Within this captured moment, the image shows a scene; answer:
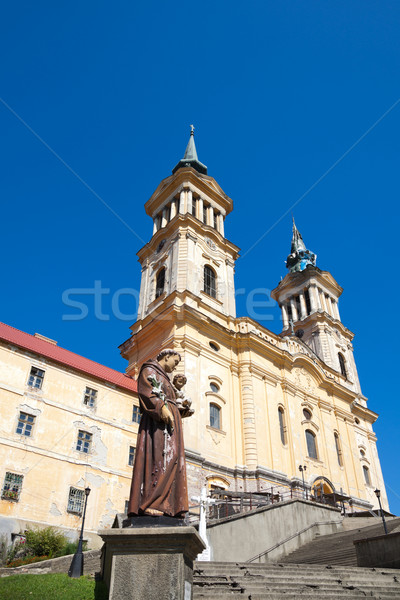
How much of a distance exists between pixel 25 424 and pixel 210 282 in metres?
16.8

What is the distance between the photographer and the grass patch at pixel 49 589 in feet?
22.5

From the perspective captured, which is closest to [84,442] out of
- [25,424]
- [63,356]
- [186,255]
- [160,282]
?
[25,424]

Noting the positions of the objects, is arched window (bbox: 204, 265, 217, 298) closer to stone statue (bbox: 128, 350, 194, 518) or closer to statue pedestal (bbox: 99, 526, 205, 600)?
stone statue (bbox: 128, 350, 194, 518)

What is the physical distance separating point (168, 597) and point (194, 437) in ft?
63.9

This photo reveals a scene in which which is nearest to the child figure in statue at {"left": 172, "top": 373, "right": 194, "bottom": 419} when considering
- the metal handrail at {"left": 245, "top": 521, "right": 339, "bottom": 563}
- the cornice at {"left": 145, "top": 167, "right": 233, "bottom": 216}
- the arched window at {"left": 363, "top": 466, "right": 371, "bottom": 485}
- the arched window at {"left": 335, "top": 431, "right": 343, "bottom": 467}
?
the metal handrail at {"left": 245, "top": 521, "right": 339, "bottom": 563}

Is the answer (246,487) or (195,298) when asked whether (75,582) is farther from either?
(195,298)

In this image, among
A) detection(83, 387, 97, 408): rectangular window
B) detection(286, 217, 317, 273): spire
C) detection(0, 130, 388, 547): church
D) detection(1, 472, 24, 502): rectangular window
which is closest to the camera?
detection(1, 472, 24, 502): rectangular window

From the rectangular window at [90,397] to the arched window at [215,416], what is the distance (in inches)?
266

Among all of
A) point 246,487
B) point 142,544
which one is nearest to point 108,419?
point 246,487

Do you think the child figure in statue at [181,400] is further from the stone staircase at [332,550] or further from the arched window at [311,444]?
the arched window at [311,444]

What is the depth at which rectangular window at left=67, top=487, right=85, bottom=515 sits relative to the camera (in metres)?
20.4

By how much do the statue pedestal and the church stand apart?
1567cm

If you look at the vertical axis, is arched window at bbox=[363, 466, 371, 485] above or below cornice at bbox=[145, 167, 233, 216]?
below

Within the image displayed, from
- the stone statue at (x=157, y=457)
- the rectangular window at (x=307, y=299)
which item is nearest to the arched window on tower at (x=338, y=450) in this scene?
the rectangular window at (x=307, y=299)
